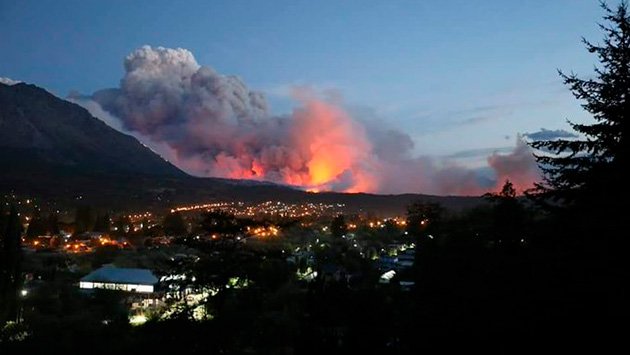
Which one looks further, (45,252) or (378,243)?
(378,243)

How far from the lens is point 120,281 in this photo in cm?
2950

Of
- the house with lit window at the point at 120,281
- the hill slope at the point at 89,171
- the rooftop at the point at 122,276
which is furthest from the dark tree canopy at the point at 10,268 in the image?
the hill slope at the point at 89,171

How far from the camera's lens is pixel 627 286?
5.23 metres

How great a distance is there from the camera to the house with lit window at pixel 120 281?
28594mm

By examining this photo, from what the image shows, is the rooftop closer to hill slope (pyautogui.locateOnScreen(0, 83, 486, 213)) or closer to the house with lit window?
the house with lit window

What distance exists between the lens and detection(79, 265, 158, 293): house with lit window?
93.8 ft

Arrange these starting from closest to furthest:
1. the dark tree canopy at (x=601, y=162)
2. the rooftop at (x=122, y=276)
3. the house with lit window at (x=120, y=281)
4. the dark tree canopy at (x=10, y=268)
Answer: the dark tree canopy at (x=601, y=162), the dark tree canopy at (x=10, y=268), the house with lit window at (x=120, y=281), the rooftop at (x=122, y=276)

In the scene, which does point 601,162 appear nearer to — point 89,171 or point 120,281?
point 120,281

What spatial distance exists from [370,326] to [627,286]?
5.58 metres

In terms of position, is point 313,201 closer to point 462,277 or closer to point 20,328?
point 20,328

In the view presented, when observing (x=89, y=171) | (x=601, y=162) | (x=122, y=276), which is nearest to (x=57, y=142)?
(x=89, y=171)

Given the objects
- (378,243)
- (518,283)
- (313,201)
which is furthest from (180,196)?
(518,283)

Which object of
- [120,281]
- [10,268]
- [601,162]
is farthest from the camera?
[120,281]

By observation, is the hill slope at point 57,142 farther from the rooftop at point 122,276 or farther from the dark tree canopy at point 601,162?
the dark tree canopy at point 601,162
